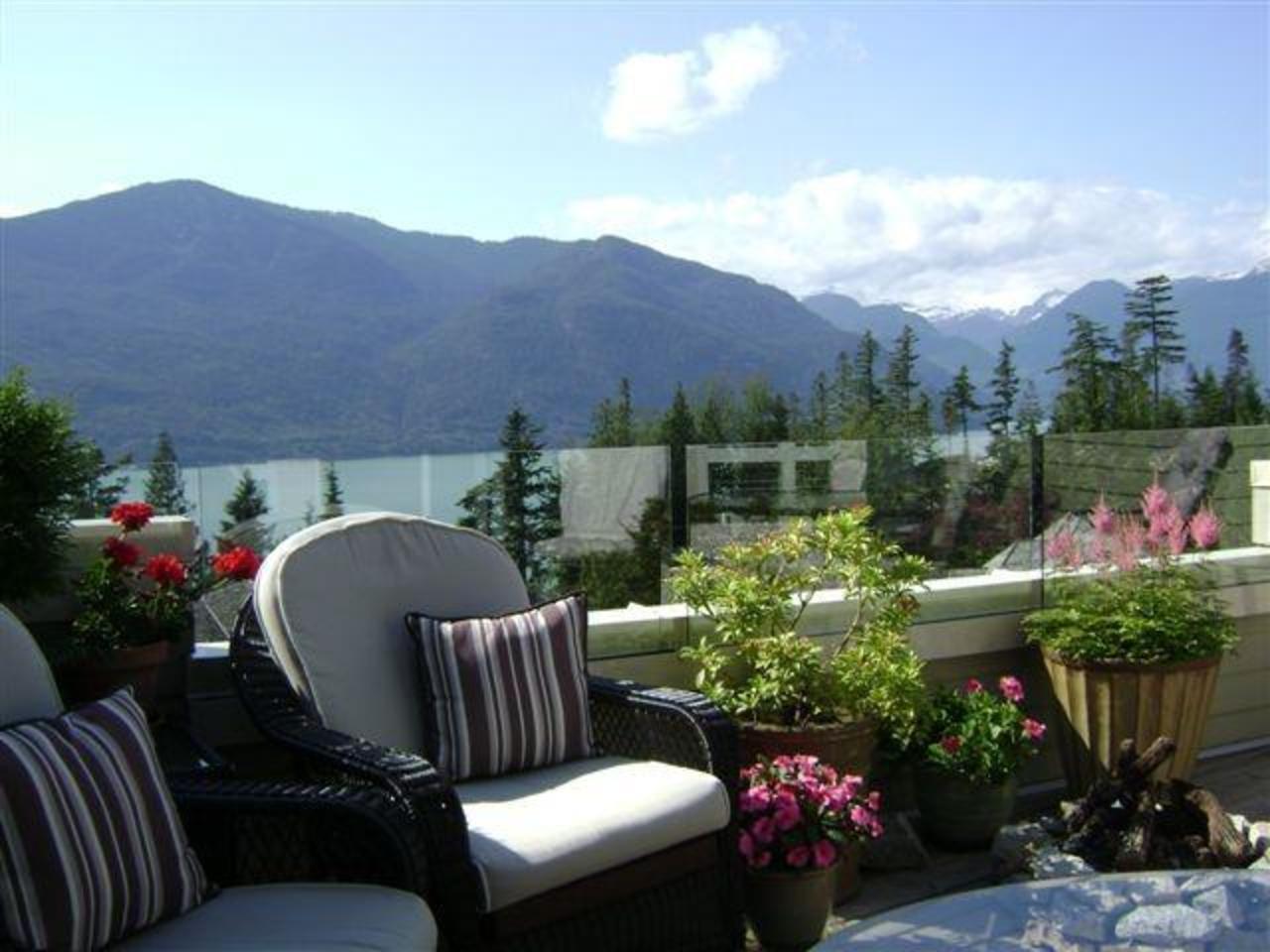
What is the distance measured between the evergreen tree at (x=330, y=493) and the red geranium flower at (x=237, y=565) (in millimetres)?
438

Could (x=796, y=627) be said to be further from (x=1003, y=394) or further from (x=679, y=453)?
(x=1003, y=394)

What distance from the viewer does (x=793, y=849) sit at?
8.75 ft

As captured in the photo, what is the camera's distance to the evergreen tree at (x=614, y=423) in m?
3.96

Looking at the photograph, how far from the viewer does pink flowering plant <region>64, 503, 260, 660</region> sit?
8.09 feet

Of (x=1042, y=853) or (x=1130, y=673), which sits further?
(x=1130, y=673)

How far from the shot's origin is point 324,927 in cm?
170

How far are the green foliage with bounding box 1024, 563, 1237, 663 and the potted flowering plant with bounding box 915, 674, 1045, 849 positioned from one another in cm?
37

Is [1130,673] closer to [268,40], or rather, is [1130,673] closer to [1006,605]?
[1006,605]

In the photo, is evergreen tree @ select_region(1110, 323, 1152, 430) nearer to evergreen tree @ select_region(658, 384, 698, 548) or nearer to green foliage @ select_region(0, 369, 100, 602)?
evergreen tree @ select_region(658, 384, 698, 548)

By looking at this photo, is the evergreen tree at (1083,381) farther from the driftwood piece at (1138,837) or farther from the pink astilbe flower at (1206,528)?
the driftwood piece at (1138,837)

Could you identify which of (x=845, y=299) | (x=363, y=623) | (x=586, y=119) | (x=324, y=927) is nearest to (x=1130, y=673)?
(x=363, y=623)

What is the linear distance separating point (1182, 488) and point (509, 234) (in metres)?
35.4

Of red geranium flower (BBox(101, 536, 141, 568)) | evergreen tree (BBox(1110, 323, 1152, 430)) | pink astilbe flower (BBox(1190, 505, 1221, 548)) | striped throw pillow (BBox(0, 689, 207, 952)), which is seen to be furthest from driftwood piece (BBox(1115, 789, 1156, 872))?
red geranium flower (BBox(101, 536, 141, 568))

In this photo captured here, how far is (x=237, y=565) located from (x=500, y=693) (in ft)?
2.58
